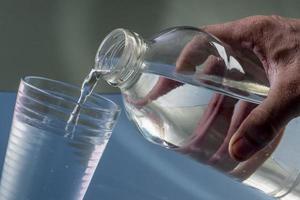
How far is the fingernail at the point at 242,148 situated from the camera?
23.4 inches

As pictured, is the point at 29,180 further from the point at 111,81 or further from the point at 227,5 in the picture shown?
the point at 227,5

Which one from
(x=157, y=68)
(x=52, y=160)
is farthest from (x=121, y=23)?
(x=52, y=160)

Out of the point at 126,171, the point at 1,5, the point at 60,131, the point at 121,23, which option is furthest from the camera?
the point at 121,23

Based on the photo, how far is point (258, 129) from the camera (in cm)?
59

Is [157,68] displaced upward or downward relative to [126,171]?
upward

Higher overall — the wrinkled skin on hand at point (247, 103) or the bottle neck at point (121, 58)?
the bottle neck at point (121, 58)

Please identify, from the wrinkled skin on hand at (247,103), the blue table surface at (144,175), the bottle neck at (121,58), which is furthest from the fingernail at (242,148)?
the blue table surface at (144,175)

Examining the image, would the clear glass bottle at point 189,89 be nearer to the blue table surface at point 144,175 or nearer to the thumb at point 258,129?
the thumb at point 258,129

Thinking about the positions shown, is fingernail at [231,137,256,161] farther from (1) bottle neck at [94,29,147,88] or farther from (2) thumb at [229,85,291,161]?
(1) bottle neck at [94,29,147,88]

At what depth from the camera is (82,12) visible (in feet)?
3.88

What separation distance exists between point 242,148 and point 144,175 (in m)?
0.36

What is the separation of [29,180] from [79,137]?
7 centimetres

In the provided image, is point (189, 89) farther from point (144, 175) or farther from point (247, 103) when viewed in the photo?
point (144, 175)

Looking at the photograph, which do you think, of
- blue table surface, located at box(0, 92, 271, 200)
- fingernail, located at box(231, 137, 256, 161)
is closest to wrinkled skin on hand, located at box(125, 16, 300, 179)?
fingernail, located at box(231, 137, 256, 161)
